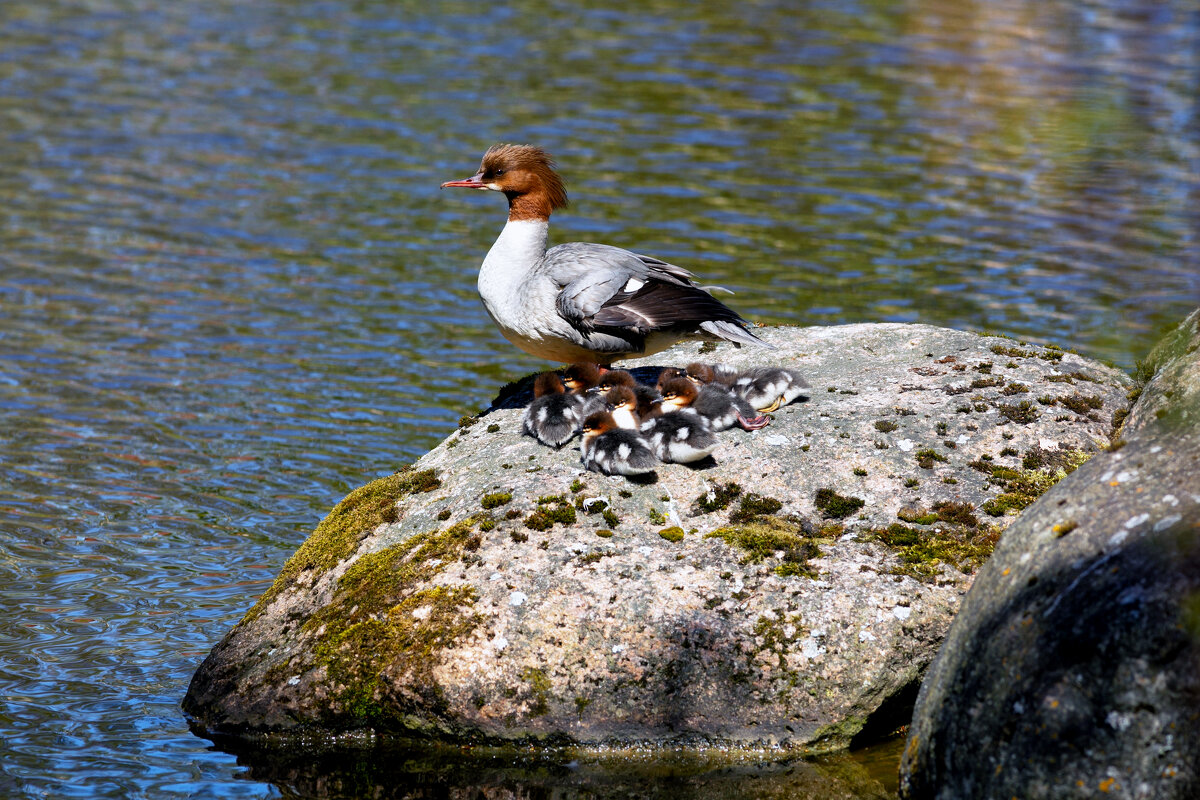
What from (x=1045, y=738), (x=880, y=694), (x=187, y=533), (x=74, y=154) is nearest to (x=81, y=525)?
(x=187, y=533)

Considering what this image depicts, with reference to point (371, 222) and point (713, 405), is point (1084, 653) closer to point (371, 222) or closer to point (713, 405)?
point (713, 405)

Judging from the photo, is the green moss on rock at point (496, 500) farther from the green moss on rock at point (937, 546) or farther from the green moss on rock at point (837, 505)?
the green moss on rock at point (937, 546)

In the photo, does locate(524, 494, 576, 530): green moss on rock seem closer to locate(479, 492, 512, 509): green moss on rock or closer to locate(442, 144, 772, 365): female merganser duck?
locate(479, 492, 512, 509): green moss on rock

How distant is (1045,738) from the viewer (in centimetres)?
412

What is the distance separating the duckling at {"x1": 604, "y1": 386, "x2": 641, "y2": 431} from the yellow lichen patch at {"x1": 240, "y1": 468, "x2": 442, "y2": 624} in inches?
38.5

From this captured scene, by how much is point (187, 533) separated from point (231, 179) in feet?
29.2

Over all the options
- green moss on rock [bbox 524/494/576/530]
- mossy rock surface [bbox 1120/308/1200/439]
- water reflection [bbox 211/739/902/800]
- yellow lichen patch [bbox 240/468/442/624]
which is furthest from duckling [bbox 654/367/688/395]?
mossy rock surface [bbox 1120/308/1200/439]

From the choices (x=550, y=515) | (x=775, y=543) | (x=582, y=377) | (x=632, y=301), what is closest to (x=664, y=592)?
(x=775, y=543)

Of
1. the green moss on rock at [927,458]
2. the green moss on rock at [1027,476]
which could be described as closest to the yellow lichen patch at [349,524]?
the green moss on rock at [927,458]

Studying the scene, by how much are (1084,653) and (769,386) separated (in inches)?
110

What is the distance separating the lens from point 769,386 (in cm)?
666

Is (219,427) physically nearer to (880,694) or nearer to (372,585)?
(372,585)

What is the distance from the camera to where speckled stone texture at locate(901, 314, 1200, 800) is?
391cm

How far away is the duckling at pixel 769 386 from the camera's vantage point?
6680 millimetres
